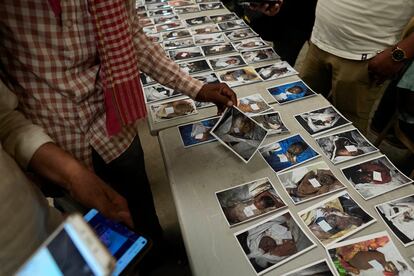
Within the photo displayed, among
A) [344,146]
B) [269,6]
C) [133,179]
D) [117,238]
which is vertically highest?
[269,6]

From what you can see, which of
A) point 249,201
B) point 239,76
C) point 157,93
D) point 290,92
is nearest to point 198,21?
point 239,76

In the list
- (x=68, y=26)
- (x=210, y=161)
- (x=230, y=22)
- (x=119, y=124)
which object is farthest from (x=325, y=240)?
(x=230, y=22)

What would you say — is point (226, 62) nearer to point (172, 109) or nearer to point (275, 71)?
point (275, 71)

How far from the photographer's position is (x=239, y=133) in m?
0.92

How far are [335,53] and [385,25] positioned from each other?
20 centimetres

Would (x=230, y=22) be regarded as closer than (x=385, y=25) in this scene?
No

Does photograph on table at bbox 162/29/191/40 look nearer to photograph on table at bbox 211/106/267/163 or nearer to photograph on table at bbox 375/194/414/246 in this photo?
photograph on table at bbox 211/106/267/163

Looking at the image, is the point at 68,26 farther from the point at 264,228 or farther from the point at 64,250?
the point at 264,228

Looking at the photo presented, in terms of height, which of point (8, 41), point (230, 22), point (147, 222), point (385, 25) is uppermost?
point (8, 41)

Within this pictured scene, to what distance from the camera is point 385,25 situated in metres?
1.09

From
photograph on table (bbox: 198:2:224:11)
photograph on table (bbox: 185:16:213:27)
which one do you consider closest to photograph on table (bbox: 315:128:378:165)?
photograph on table (bbox: 185:16:213:27)

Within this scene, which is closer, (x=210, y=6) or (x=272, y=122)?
(x=272, y=122)

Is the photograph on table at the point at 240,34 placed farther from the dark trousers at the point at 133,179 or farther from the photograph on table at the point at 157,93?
the dark trousers at the point at 133,179

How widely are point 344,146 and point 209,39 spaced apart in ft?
3.00
